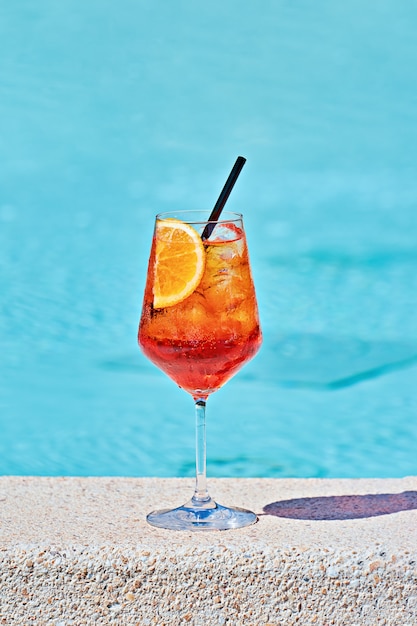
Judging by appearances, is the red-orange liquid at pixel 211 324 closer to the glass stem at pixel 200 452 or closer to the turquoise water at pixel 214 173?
the glass stem at pixel 200 452

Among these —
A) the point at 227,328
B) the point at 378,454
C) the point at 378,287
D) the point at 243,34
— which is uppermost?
the point at 243,34

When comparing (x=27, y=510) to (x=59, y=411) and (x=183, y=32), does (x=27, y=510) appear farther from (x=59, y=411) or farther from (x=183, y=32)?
(x=183, y=32)

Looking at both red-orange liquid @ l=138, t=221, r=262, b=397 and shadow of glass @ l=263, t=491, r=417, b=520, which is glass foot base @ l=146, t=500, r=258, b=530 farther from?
red-orange liquid @ l=138, t=221, r=262, b=397

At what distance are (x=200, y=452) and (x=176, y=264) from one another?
41 centimetres

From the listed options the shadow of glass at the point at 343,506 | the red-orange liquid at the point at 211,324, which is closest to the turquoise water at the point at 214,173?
the shadow of glass at the point at 343,506

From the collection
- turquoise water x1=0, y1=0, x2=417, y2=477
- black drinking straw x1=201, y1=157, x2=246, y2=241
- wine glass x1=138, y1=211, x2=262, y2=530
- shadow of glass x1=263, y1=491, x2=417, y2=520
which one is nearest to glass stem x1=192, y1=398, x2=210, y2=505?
wine glass x1=138, y1=211, x2=262, y2=530

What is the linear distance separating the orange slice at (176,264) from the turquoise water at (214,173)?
178 inches

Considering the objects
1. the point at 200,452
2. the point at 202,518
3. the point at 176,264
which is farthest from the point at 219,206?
the point at 202,518

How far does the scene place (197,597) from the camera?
1798mm

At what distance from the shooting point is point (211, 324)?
190 centimetres

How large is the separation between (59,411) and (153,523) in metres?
4.14

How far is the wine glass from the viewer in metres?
1.90

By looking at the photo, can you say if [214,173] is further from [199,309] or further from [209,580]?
[209,580]

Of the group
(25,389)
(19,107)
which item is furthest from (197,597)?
(19,107)
